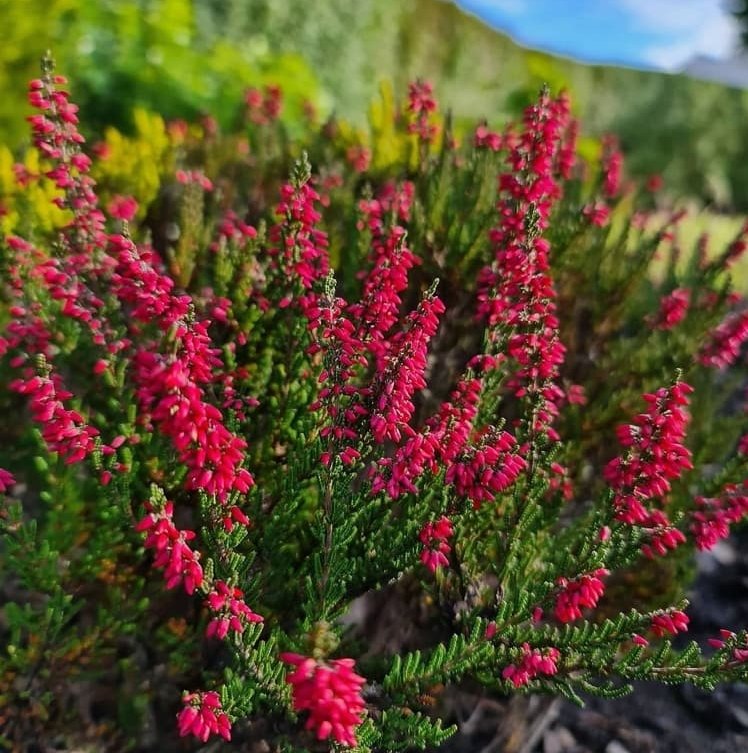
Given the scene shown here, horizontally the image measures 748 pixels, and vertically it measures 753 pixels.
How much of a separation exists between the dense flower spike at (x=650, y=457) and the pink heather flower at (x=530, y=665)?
0.32 meters

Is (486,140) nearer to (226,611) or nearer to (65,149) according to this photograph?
(65,149)

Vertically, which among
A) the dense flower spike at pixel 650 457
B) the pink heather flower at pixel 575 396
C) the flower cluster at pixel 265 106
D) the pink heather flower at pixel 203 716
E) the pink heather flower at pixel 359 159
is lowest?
the pink heather flower at pixel 203 716

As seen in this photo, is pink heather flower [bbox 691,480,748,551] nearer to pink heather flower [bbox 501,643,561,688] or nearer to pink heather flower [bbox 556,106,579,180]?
pink heather flower [bbox 501,643,561,688]

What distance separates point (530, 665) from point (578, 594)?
17 cm

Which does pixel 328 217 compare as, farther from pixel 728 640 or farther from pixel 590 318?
pixel 728 640

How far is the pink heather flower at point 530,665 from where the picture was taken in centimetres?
138

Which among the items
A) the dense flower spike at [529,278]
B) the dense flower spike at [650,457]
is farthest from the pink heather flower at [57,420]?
the dense flower spike at [650,457]

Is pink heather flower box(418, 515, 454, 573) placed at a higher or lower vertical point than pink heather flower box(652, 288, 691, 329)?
lower

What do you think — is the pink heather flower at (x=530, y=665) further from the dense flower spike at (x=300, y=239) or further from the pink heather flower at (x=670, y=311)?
the pink heather flower at (x=670, y=311)

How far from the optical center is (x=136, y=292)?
1373mm

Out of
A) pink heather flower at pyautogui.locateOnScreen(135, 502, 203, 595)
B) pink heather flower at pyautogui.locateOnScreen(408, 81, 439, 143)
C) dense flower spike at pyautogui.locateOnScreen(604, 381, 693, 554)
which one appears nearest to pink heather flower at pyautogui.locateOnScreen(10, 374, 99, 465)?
pink heather flower at pyautogui.locateOnScreen(135, 502, 203, 595)

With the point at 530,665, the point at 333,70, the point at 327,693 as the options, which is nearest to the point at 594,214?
the point at 530,665

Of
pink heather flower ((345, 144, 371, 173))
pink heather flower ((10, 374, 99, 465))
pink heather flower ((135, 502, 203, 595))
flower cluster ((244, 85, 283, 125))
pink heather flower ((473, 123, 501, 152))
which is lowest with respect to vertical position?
pink heather flower ((135, 502, 203, 595))

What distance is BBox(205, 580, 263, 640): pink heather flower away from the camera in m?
1.33
